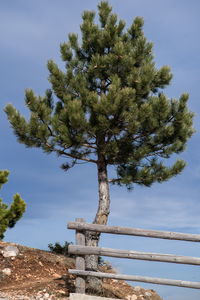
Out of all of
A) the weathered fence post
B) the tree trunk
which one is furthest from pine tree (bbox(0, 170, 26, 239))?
the weathered fence post

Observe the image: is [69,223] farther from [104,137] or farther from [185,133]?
[185,133]

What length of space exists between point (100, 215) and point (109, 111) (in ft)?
9.95

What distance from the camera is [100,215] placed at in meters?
10.3

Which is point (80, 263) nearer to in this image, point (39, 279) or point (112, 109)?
point (39, 279)

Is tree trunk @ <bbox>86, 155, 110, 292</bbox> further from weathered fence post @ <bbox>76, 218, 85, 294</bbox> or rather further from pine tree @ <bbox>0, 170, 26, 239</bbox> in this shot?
pine tree @ <bbox>0, 170, 26, 239</bbox>

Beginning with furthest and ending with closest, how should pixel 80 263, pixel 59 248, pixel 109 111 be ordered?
pixel 59 248
pixel 109 111
pixel 80 263

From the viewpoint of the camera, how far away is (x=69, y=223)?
8.30m

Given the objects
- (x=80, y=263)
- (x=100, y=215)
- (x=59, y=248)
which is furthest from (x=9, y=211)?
(x=80, y=263)

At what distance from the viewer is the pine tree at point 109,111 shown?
10.4m

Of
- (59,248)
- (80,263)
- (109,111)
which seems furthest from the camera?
(59,248)

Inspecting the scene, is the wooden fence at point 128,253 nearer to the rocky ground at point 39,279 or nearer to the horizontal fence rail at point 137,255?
the horizontal fence rail at point 137,255

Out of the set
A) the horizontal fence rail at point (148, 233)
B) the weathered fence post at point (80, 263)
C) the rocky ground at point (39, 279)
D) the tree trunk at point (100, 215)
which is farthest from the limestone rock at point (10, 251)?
the horizontal fence rail at point (148, 233)

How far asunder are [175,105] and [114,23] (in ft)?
11.3

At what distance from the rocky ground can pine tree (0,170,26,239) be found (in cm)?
208
